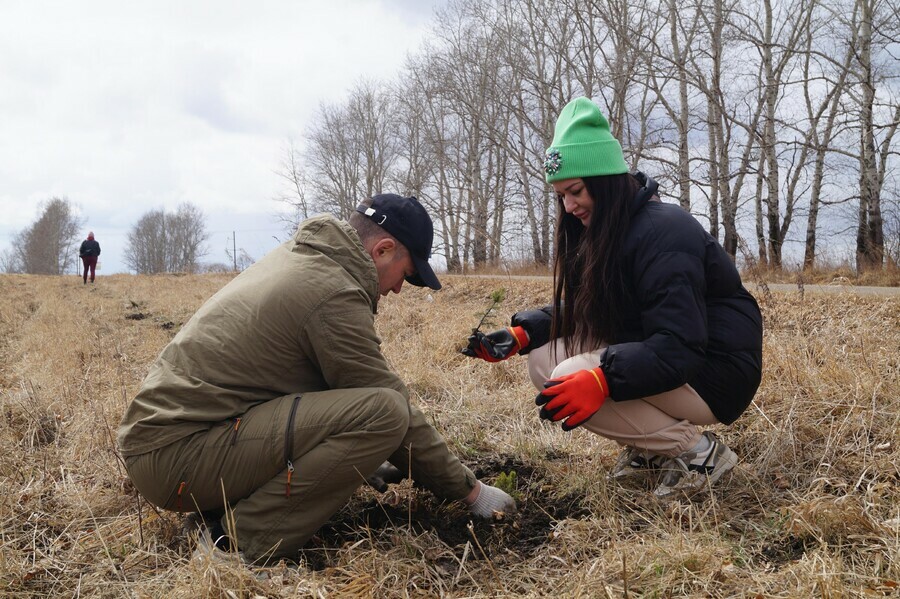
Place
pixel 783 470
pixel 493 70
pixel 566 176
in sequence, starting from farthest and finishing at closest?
1. pixel 493 70
2. pixel 783 470
3. pixel 566 176

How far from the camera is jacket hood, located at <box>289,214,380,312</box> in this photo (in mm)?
2295

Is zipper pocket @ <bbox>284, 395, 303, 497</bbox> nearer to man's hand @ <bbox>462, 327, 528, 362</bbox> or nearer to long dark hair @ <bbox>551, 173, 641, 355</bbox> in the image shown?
man's hand @ <bbox>462, 327, 528, 362</bbox>

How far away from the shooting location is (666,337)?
232 centimetres

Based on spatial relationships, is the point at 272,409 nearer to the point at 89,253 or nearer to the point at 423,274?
the point at 423,274

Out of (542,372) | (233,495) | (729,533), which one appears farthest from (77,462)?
(729,533)

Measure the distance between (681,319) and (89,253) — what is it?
23.7m

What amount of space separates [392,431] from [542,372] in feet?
3.34

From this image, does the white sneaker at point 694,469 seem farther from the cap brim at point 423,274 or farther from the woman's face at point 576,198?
the cap brim at point 423,274

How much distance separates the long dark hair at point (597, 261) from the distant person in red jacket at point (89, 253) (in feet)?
74.5

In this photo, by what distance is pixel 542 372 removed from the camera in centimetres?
302

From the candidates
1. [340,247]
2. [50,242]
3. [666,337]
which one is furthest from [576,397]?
[50,242]

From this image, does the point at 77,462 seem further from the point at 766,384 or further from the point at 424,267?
the point at 766,384

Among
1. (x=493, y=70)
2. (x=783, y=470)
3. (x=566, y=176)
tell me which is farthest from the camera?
(x=493, y=70)

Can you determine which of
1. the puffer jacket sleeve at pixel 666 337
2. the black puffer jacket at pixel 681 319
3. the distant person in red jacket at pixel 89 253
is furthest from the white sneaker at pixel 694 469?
the distant person in red jacket at pixel 89 253
